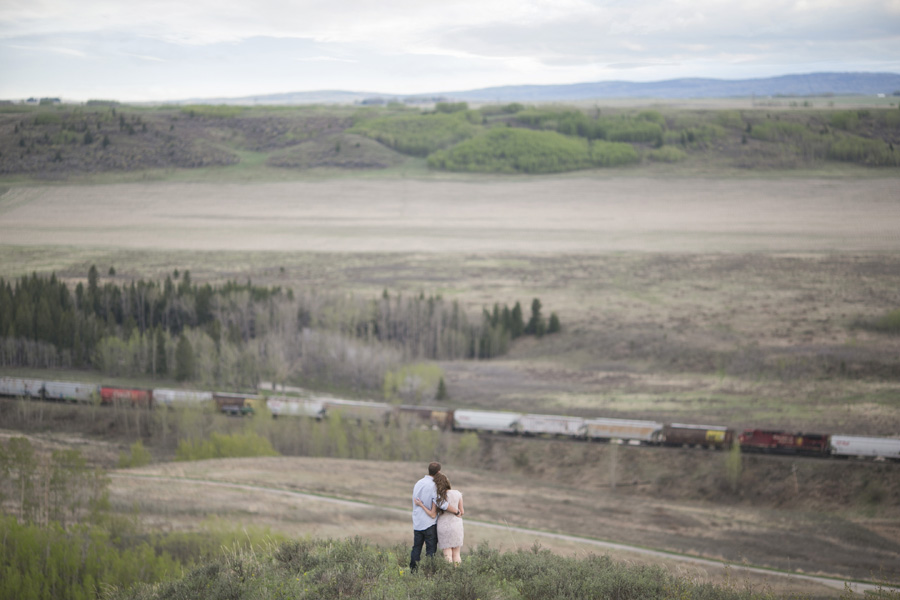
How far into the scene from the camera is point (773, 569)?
26016 mm

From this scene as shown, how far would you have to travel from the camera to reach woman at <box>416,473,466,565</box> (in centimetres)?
1069

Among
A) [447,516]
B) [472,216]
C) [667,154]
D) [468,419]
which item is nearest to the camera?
[447,516]

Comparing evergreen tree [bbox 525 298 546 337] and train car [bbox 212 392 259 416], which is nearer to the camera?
train car [bbox 212 392 259 416]

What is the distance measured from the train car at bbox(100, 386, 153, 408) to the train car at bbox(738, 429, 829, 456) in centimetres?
3642

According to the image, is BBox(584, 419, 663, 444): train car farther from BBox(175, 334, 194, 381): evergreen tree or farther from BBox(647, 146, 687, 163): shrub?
BBox(647, 146, 687, 163): shrub

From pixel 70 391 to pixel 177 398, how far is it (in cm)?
630

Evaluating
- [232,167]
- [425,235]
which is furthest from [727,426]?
[232,167]

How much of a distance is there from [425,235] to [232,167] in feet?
93.6

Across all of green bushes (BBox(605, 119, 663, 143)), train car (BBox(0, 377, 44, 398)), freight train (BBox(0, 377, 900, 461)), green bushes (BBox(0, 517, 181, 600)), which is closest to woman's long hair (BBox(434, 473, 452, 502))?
green bushes (BBox(0, 517, 181, 600))

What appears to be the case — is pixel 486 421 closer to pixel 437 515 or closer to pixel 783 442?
pixel 783 442

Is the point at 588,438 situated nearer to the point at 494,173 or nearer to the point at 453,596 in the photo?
the point at 453,596

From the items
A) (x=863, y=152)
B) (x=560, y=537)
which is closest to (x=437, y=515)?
(x=560, y=537)

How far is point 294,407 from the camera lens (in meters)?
45.7

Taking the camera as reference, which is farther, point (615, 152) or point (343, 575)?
point (615, 152)
